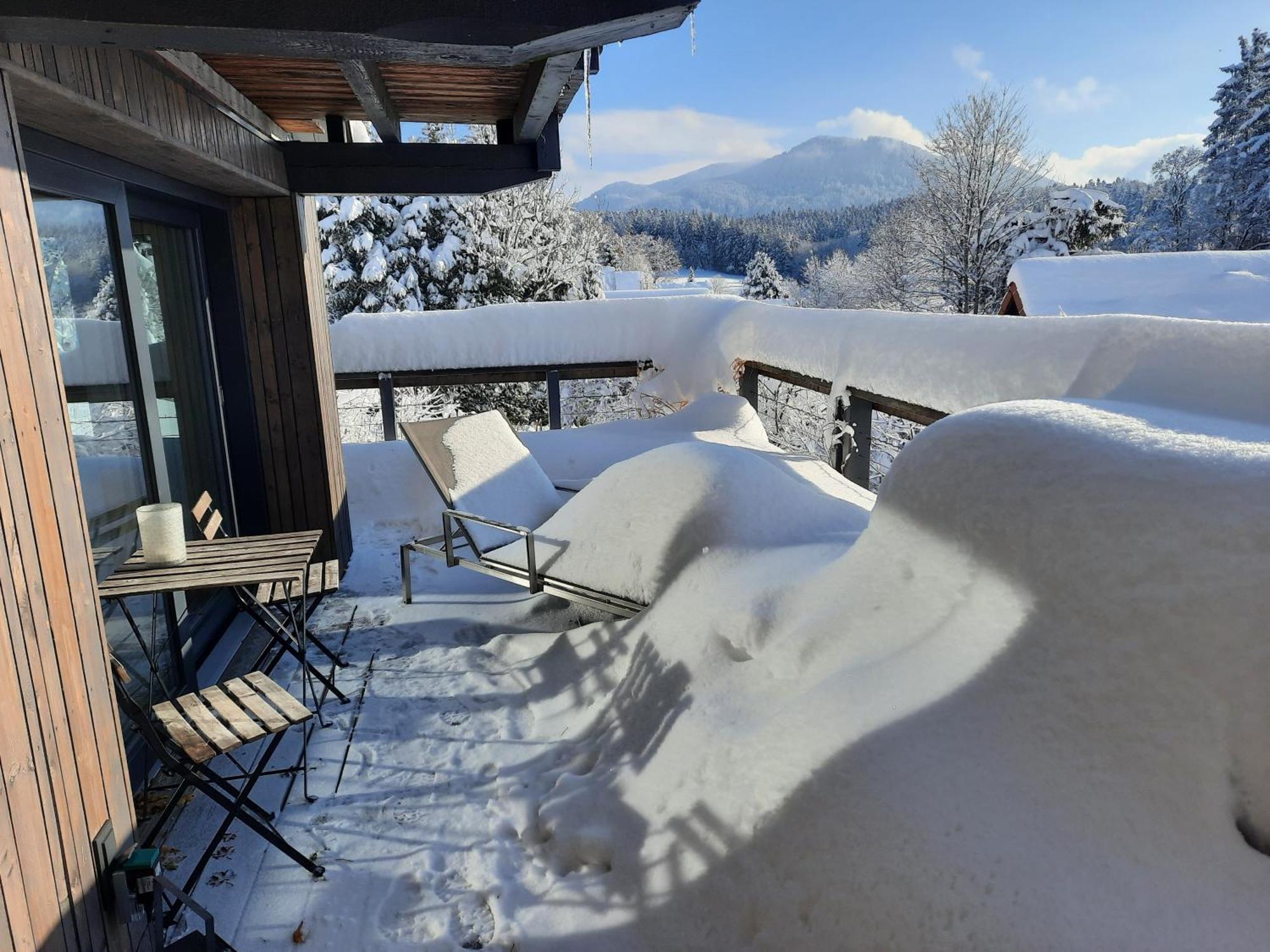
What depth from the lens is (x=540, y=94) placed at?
3412 mm

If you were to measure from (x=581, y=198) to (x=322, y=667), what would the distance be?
17.1m

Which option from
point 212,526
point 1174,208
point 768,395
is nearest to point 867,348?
point 768,395

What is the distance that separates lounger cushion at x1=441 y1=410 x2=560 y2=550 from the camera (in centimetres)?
488

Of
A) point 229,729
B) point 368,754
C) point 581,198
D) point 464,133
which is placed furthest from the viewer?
point 464,133

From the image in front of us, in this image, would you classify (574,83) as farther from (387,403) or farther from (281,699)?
(387,403)

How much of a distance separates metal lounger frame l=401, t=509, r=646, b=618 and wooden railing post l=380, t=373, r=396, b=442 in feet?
10.5

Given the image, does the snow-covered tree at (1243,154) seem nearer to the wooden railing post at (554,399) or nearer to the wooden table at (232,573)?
the wooden railing post at (554,399)

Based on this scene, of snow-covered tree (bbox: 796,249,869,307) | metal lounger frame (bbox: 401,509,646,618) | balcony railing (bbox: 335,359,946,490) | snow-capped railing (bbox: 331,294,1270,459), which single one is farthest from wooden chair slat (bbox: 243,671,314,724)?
snow-covered tree (bbox: 796,249,869,307)

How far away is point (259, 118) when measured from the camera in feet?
13.9

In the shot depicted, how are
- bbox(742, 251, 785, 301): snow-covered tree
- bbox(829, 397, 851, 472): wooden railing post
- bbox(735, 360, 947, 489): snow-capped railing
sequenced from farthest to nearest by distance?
bbox(742, 251, 785, 301): snow-covered tree
bbox(829, 397, 851, 472): wooden railing post
bbox(735, 360, 947, 489): snow-capped railing

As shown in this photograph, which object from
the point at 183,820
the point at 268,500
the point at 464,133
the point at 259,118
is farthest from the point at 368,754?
the point at 464,133

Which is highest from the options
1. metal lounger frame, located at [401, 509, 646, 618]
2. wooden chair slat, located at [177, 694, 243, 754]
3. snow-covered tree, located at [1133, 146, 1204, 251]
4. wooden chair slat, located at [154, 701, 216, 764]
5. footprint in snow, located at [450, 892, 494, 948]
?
snow-covered tree, located at [1133, 146, 1204, 251]

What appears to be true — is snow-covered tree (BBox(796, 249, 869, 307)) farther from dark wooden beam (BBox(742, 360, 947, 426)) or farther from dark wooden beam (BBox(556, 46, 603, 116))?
dark wooden beam (BBox(556, 46, 603, 116))

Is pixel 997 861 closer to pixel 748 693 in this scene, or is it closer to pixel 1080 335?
pixel 748 693
